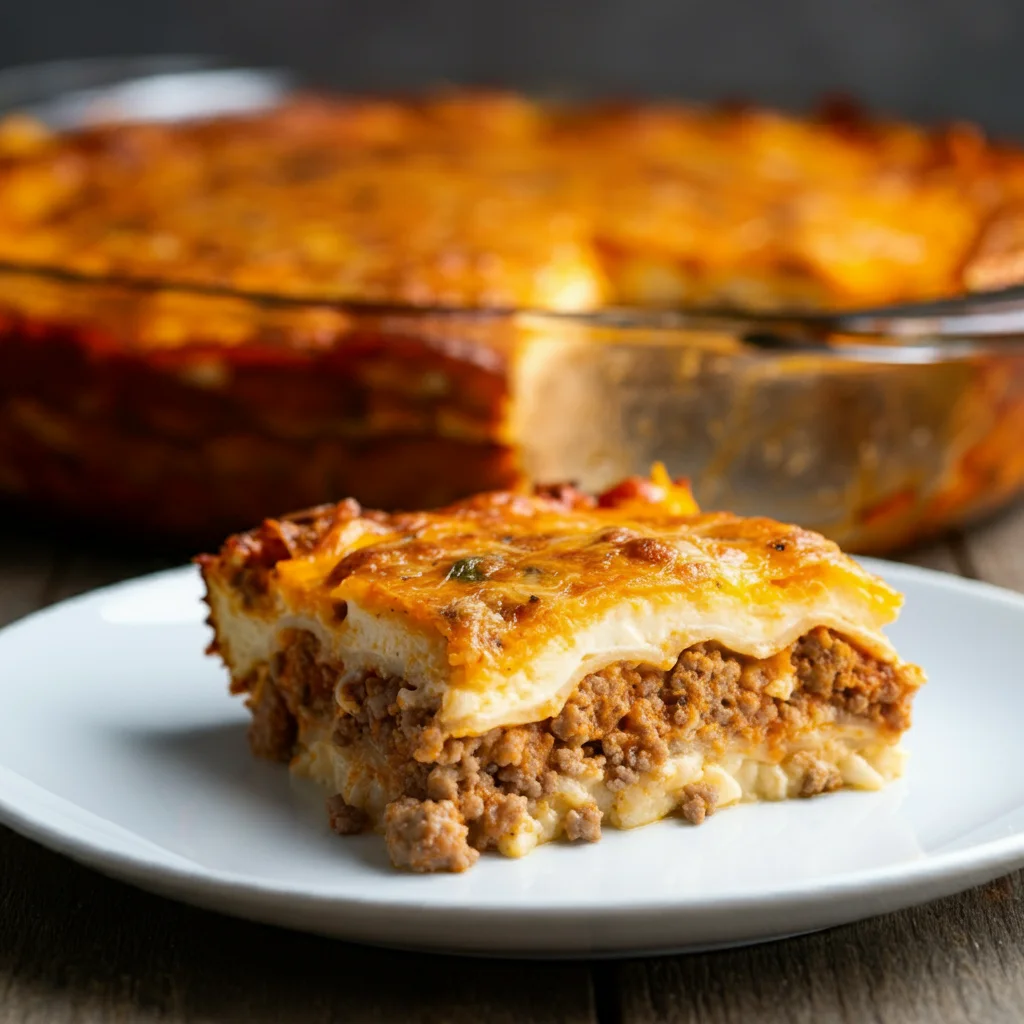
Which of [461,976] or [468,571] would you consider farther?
[468,571]

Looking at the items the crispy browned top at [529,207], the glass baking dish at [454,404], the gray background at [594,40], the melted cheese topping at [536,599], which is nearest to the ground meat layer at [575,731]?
the melted cheese topping at [536,599]

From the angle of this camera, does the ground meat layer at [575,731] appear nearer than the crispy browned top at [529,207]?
Yes

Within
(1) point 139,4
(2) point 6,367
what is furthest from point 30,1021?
(1) point 139,4

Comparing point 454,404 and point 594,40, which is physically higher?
point 454,404

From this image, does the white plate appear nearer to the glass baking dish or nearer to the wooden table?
the wooden table

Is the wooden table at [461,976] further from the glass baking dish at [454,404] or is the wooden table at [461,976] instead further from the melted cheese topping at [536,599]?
the glass baking dish at [454,404]

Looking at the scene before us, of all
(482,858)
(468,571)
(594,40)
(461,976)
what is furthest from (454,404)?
(594,40)

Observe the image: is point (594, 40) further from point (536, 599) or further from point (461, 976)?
point (461, 976)
